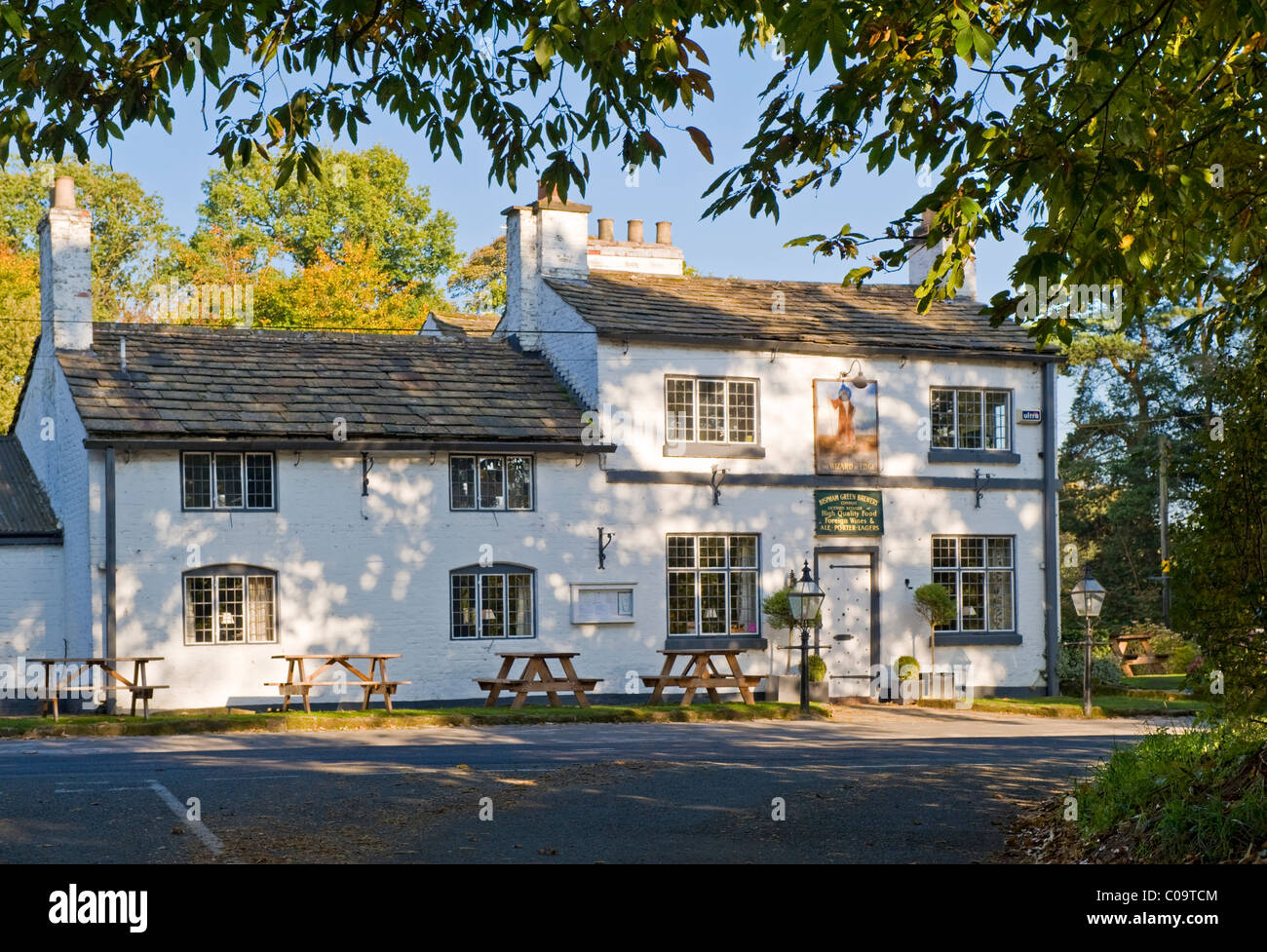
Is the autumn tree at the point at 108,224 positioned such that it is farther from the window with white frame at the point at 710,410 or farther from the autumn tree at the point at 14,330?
the window with white frame at the point at 710,410

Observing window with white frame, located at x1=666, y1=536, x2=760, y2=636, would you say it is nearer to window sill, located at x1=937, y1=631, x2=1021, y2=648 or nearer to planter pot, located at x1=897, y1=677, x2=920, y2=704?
planter pot, located at x1=897, y1=677, x2=920, y2=704

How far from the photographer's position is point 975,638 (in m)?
28.3

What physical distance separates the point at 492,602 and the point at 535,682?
2.56m

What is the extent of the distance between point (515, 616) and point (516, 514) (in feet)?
5.85

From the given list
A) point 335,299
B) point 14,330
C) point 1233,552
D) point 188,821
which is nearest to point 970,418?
point 1233,552

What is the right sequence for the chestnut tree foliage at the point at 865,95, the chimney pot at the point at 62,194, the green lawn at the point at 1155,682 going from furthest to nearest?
the green lawn at the point at 1155,682 → the chimney pot at the point at 62,194 → the chestnut tree foliage at the point at 865,95

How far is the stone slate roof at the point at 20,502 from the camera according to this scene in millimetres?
24531

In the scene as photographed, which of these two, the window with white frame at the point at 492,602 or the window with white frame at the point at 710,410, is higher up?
the window with white frame at the point at 710,410

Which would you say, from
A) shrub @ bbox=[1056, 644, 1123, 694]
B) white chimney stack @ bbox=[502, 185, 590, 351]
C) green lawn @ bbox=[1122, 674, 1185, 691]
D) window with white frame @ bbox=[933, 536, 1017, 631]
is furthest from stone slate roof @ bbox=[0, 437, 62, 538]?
green lawn @ bbox=[1122, 674, 1185, 691]

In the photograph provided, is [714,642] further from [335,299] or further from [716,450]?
[335,299]

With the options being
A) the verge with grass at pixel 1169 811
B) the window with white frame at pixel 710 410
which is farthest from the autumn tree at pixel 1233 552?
the window with white frame at pixel 710 410

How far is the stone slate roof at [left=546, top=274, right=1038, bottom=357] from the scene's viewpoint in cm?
2705

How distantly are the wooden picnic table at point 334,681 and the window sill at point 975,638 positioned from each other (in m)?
10.3

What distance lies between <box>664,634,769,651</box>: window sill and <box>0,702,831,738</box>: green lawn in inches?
77.7
